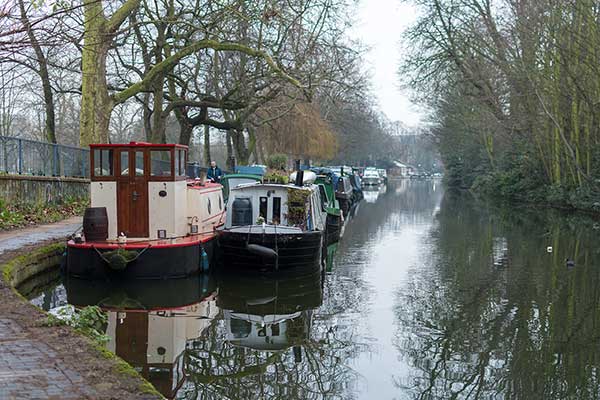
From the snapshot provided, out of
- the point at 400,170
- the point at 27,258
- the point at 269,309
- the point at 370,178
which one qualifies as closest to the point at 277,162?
the point at 27,258

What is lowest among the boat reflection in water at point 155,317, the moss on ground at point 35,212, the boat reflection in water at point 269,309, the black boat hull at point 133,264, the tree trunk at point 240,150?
the boat reflection in water at point 269,309

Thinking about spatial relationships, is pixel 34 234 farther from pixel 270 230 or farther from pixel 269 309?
pixel 269 309

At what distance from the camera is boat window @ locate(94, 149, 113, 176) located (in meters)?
14.0

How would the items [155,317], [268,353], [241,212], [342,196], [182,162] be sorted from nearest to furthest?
[268,353] → [155,317] → [182,162] → [241,212] → [342,196]

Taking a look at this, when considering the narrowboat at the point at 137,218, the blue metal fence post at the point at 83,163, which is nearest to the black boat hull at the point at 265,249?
the narrowboat at the point at 137,218

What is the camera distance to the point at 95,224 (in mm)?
13648

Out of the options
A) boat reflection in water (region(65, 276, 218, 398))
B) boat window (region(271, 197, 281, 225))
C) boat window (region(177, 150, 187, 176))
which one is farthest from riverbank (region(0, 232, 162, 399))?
boat window (region(271, 197, 281, 225))

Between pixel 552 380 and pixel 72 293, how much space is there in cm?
839

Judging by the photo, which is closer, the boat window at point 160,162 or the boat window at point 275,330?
the boat window at point 275,330

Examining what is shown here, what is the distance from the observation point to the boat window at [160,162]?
46.2 ft

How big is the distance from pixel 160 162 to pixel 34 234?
12.3 feet

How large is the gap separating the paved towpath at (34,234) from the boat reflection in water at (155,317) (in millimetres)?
1369

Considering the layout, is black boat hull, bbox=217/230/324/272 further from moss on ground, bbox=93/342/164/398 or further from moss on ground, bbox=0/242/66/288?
moss on ground, bbox=93/342/164/398

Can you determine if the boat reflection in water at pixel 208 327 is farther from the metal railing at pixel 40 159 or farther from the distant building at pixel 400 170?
the distant building at pixel 400 170
